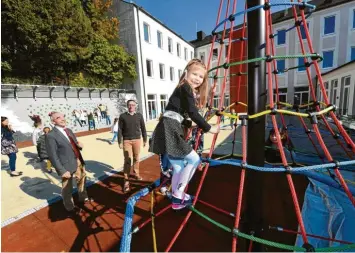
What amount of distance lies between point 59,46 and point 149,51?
7.40 metres

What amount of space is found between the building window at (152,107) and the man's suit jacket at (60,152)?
15.2 m

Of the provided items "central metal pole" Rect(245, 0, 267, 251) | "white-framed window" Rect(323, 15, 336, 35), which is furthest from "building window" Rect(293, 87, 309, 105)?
"central metal pole" Rect(245, 0, 267, 251)

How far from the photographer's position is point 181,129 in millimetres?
2012

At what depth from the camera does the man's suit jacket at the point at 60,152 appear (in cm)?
289

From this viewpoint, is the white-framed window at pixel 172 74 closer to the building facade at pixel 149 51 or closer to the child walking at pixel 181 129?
the building facade at pixel 149 51

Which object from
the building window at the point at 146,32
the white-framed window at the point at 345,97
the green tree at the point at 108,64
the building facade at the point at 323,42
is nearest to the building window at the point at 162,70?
the building window at the point at 146,32

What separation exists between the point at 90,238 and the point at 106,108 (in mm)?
13217

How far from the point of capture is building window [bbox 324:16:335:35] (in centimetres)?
1784

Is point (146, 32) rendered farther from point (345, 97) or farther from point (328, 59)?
point (328, 59)

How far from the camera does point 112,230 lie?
107 inches

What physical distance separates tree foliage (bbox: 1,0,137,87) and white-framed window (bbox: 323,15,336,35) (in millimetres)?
17842

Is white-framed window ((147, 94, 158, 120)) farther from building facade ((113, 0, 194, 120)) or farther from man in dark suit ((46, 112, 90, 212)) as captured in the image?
man in dark suit ((46, 112, 90, 212))

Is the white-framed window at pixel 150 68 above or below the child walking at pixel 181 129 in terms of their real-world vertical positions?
above

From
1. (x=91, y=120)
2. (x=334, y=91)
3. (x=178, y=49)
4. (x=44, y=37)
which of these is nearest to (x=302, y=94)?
(x=334, y=91)
